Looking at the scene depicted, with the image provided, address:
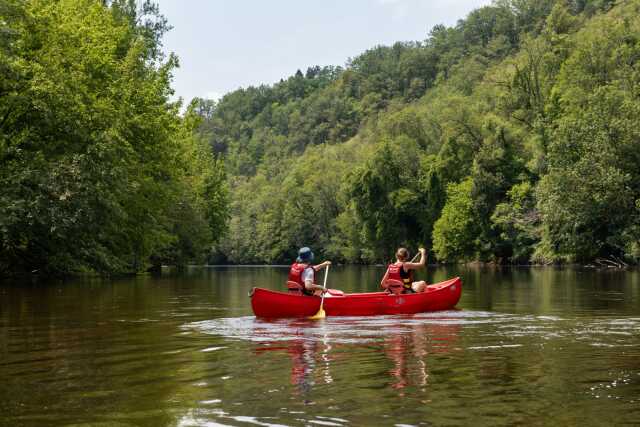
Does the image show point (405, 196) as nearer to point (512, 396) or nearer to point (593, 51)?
point (593, 51)

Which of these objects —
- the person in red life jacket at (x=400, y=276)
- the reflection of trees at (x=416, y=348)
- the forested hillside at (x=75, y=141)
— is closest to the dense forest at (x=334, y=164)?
the forested hillside at (x=75, y=141)

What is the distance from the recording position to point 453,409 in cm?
873

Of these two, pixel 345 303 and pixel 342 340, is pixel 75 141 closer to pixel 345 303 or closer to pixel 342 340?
pixel 345 303

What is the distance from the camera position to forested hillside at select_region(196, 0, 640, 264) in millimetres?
58750

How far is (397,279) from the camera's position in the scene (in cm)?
2195

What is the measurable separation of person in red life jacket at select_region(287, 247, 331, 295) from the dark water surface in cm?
147

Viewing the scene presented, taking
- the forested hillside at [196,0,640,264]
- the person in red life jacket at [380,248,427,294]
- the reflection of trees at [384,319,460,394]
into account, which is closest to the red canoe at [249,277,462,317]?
the person in red life jacket at [380,248,427,294]

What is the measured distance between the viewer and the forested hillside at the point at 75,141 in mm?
33812

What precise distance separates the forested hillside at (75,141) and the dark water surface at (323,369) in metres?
13.7

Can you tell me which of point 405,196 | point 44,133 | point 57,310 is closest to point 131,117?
point 44,133

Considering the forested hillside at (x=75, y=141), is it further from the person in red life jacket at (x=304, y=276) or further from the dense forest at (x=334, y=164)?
the person in red life jacket at (x=304, y=276)

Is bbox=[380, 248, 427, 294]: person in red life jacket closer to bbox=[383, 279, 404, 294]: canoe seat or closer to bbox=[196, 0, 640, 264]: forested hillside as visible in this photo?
bbox=[383, 279, 404, 294]: canoe seat

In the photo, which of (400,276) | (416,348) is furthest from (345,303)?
(416,348)

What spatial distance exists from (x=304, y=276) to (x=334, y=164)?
104 m
